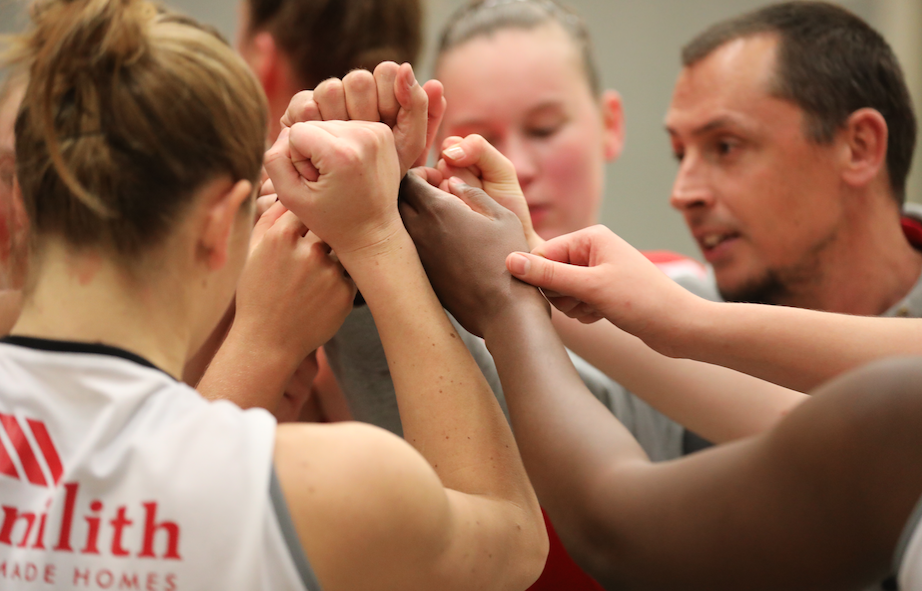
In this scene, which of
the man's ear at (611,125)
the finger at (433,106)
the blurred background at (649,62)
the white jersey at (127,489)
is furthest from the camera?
the blurred background at (649,62)

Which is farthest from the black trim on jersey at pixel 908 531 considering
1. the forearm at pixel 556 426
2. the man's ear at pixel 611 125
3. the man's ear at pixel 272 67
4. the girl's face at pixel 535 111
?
the man's ear at pixel 611 125

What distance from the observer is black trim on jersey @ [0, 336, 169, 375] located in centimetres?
56

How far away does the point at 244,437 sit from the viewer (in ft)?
1.79

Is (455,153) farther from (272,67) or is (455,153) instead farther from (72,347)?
(272,67)

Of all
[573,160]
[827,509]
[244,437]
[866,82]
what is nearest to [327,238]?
[244,437]

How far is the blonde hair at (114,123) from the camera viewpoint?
0.56 meters

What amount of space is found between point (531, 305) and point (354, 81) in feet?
0.97

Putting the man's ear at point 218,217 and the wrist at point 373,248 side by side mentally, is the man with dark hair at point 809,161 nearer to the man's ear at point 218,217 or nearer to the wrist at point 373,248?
the wrist at point 373,248

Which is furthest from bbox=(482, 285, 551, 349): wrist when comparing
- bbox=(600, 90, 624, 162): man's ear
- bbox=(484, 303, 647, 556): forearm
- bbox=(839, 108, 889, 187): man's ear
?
bbox=(600, 90, 624, 162): man's ear

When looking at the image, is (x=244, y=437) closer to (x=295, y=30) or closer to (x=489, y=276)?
(x=489, y=276)

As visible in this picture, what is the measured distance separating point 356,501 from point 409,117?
45 cm

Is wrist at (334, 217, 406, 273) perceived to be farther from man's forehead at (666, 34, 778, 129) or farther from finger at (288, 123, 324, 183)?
man's forehead at (666, 34, 778, 129)

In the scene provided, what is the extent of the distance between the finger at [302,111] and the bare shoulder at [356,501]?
40 centimetres

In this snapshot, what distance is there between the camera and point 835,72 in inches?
50.3
